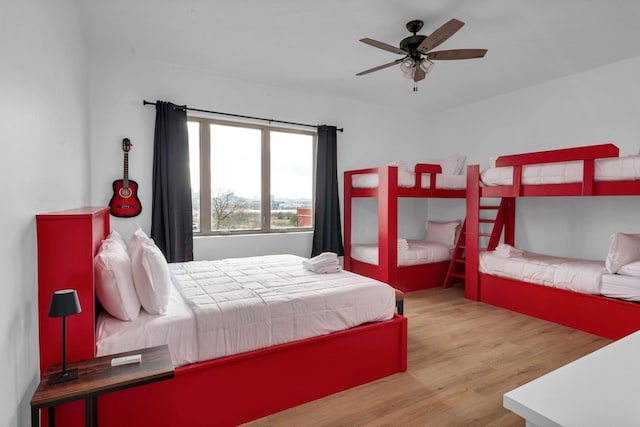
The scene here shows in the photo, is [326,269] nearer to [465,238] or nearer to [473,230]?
[473,230]

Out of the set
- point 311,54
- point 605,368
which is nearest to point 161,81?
point 311,54

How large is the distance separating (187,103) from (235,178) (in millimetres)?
1010

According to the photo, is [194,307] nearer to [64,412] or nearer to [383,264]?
[64,412]

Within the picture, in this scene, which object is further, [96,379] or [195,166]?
[195,166]

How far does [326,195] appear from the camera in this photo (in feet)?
15.3

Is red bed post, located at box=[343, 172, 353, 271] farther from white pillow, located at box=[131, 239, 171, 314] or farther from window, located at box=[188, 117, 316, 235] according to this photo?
white pillow, located at box=[131, 239, 171, 314]

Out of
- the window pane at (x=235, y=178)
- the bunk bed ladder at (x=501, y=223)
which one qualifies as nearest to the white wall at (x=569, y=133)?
the bunk bed ladder at (x=501, y=223)

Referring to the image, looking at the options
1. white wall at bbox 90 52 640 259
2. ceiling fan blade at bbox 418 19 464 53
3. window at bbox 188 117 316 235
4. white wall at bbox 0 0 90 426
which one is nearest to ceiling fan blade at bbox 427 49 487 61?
ceiling fan blade at bbox 418 19 464 53

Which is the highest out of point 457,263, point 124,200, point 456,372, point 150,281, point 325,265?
point 124,200

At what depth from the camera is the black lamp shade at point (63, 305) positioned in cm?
124

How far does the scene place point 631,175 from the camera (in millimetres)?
2840

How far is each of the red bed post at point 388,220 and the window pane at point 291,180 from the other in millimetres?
1146

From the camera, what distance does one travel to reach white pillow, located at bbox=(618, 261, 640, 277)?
290 centimetres

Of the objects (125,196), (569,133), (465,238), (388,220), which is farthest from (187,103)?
(569,133)
